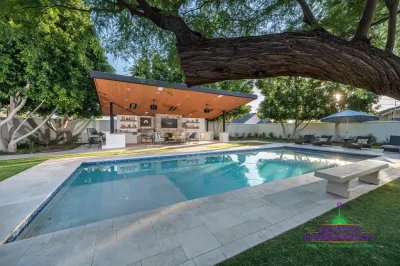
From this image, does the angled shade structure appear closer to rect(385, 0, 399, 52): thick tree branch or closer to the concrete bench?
the concrete bench

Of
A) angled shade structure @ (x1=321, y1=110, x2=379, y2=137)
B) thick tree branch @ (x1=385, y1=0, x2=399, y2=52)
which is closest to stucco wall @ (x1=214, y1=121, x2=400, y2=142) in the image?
angled shade structure @ (x1=321, y1=110, x2=379, y2=137)

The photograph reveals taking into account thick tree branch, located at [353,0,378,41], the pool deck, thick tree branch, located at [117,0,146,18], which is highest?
thick tree branch, located at [117,0,146,18]

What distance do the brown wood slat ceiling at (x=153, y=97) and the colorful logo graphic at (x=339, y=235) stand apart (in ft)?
22.5

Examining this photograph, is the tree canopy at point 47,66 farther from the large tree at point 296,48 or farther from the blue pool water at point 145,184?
the large tree at point 296,48

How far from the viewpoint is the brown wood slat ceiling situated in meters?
8.45

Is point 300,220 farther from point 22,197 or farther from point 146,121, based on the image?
point 146,121

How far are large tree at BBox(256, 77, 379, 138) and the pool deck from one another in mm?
11539

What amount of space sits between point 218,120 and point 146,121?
25.3ft

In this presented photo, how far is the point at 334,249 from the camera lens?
1.89m

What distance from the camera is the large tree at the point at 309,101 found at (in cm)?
1310

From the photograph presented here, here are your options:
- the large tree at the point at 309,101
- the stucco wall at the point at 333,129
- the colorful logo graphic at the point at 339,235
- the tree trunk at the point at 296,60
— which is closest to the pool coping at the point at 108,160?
the tree trunk at the point at 296,60

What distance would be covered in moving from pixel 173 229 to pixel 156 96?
9.15m

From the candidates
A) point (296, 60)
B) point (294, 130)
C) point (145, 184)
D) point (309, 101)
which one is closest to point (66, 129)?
point (145, 184)

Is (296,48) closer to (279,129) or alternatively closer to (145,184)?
(145,184)
